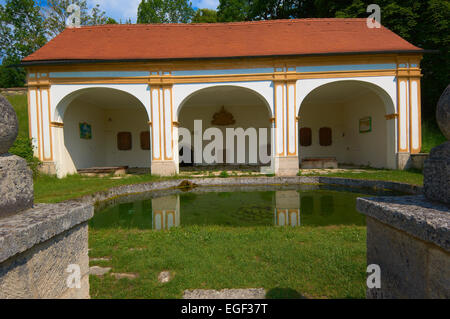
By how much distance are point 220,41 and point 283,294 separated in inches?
447

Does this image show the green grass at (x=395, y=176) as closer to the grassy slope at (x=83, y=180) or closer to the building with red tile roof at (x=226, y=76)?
the grassy slope at (x=83, y=180)

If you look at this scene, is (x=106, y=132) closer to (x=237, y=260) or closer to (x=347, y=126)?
(x=347, y=126)

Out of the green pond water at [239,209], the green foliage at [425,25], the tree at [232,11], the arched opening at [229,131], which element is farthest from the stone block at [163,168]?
the tree at [232,11]

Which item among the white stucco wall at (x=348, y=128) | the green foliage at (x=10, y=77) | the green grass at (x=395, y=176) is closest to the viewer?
the green grass at (x=395, y=176)

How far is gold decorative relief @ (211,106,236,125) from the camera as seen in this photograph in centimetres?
1496

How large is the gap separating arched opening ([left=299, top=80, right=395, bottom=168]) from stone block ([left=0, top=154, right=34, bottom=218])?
11135mm

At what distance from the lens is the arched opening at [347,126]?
36.2 feet

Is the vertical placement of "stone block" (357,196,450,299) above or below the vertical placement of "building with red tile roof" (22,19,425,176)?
below

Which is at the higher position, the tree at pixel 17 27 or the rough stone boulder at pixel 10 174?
the tree at pixel 17 27

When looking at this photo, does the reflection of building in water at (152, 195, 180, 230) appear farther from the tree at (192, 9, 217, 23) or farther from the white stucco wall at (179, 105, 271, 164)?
the tree at (192, 9, 217, 23)

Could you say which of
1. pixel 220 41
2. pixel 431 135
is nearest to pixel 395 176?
pixel 431 135

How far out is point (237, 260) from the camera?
2.68 metres

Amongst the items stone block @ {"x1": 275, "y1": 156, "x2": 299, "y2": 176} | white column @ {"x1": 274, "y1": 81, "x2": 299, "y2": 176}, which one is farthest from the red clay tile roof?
stone block @ {"x1": 275, "y1": 156, "x2": 299, "y2": 176}

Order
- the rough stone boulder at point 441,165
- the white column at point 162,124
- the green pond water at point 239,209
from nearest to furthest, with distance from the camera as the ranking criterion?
the rough stone boulder at point 441,165 < the green pond water at point 239,209 < the white column at point 162,124
